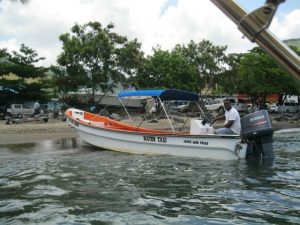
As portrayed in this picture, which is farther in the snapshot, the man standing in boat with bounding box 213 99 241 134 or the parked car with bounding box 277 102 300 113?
the parked car with bounding box 277 102 300 113

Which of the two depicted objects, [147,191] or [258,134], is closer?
[147,191]

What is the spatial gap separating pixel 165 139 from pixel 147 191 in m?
6.49

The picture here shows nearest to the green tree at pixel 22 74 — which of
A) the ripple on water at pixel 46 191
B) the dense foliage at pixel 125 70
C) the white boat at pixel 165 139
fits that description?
the dense foliage at pixel 125 70

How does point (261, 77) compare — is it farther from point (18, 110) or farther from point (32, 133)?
point (32, 133)

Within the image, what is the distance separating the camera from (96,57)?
141 ft

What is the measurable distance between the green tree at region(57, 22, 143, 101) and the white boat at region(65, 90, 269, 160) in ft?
73.6

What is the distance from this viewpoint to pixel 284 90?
168ft

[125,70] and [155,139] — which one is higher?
[125,70]

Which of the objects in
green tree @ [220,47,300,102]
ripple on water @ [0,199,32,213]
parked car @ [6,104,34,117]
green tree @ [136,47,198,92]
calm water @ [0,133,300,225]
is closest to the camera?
calm water @ [0,133,300,225]

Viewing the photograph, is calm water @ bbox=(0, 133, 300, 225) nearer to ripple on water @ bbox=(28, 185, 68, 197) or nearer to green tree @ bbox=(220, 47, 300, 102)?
ripple on water @ bbox=(28, 185, 68, 197)

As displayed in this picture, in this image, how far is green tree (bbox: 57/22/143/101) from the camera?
138 feet

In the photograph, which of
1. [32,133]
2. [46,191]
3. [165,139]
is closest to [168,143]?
[165,139]

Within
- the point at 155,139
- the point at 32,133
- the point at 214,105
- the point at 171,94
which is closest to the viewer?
the point at 155,139

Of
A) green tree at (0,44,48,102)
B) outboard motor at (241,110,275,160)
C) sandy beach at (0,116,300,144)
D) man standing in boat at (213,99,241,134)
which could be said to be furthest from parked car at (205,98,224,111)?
outboard motor at (241,110,275,160)
